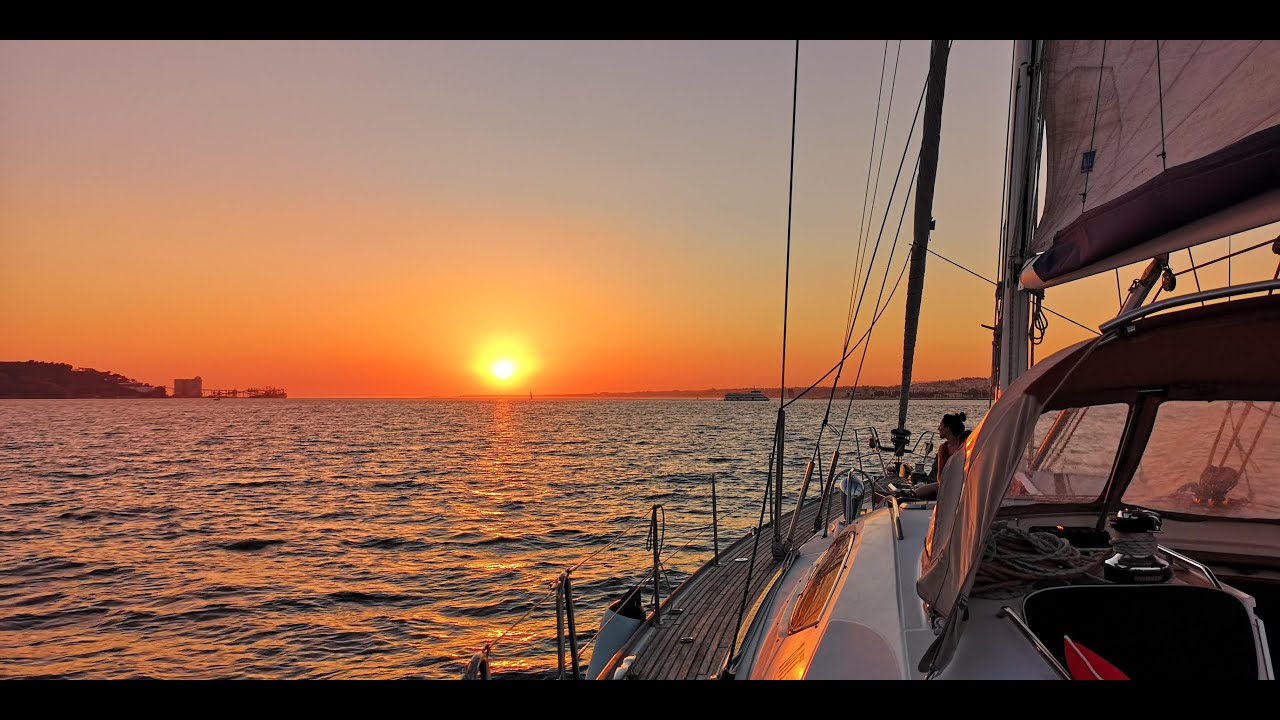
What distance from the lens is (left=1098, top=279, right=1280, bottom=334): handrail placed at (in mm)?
2576

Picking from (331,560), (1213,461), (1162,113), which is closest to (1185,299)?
(1213,461)

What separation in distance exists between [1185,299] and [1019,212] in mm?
5829

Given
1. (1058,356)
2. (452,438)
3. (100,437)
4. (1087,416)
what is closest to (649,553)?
(1087,416)

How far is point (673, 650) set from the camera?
677cm

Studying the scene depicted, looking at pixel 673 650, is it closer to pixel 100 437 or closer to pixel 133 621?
pixel 133 621

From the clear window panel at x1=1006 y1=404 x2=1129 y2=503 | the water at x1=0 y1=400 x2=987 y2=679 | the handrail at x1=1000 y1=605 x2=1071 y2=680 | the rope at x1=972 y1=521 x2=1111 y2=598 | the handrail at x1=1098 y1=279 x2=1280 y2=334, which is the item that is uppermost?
the handrail at x1=1098 y1=279 x2=1280 y2=334

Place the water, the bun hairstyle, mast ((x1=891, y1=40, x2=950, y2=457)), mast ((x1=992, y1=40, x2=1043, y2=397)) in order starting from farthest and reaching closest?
the water < mast ((x1=992, y1=40, x2=1043, y2=397)) < the bun hairstyle < mast ((x1=891, y1=40, x2=950, y2=457))

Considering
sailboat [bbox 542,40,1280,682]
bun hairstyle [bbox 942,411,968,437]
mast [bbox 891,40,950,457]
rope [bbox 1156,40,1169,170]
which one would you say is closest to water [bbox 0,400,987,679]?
sailboat [bbox 542,40,1280,682]

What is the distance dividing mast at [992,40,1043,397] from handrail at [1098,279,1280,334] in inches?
202

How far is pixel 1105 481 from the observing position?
4965 mm

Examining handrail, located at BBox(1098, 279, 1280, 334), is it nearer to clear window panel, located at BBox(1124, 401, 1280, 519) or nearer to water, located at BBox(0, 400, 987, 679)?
clear window panel, located at BBox(1124, 401, 1280, 519)

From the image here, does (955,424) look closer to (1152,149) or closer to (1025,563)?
(1152,149)

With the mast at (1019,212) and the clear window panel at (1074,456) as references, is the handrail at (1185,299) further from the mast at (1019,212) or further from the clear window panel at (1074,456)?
the mast at (1019,212)
